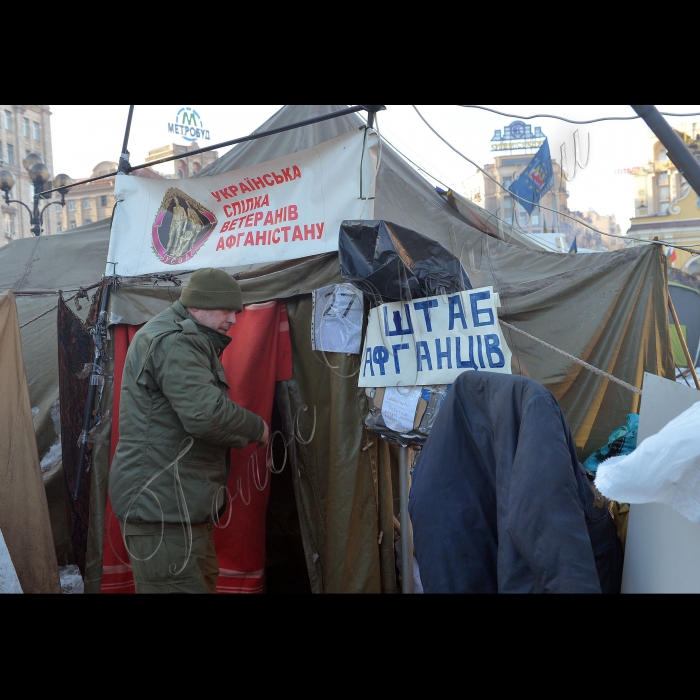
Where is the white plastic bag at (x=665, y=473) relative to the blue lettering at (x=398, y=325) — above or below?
below

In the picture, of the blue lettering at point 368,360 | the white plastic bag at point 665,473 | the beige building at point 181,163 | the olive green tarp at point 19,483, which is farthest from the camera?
the beige building at point 181,163

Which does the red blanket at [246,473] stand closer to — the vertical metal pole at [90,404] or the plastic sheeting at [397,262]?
the vertical metal pole at [90,404]

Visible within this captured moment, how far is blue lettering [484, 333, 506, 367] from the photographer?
3.03 meters

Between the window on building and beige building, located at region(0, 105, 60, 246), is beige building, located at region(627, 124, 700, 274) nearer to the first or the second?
beige building, located at region(0, 105, 60, 246)

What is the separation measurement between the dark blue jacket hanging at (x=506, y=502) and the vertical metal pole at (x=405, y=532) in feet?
3.62

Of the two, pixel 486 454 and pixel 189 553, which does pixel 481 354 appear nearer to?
pixel 486 454

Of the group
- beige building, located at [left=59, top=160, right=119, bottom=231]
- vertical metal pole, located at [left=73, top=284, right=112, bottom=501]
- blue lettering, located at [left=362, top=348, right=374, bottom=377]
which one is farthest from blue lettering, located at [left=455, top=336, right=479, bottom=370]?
beige building, located at [left=59, top=160, right=119, bottom=231]

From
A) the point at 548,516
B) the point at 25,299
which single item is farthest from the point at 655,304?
the point at 25,299

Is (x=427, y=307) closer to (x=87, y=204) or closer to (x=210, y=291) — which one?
(x=210, y=291)

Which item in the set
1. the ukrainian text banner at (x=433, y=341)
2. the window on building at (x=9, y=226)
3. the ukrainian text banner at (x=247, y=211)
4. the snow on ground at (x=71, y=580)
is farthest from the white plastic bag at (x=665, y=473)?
the window on building at (x=9, y=226)

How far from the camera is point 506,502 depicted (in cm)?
202

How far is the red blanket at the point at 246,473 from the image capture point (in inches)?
157

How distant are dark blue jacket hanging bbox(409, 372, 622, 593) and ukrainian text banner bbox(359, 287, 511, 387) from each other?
0.76 meters
